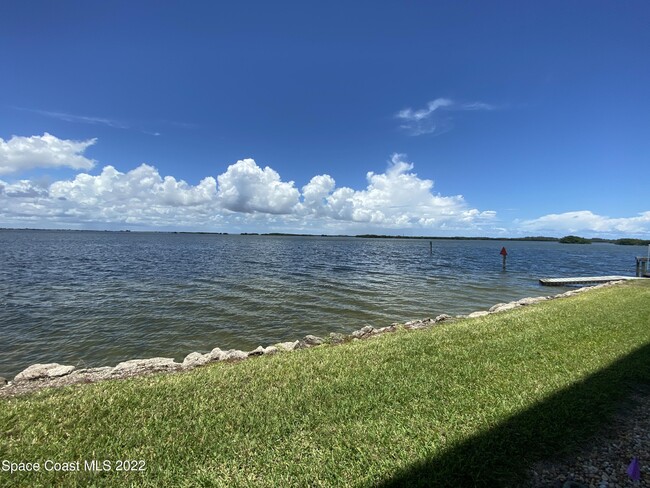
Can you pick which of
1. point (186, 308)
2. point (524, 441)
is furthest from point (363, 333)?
point (186, 308)

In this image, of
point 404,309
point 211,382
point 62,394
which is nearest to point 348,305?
point 404,309

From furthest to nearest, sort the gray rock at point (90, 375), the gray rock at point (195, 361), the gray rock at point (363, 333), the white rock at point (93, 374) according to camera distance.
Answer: the gray rock at point (363, 333) → the gray rock at point (195, 361) → the white rock at point (93, 374) → the gray rock at point (90, 375)

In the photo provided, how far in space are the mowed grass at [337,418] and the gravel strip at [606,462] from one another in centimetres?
15

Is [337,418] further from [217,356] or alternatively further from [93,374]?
[93,374]

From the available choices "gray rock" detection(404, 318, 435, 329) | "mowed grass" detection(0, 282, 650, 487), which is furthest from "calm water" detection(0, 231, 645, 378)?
"mowed grass" detection(0, 282, 650, 487)

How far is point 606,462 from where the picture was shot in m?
3.75

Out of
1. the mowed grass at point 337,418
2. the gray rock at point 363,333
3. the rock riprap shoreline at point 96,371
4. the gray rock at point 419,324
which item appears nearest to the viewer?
the mowed grass at point 337,418

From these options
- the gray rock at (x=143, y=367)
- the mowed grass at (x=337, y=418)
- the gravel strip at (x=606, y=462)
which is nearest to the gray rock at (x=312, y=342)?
the mowed grass at (x=337, y=418)

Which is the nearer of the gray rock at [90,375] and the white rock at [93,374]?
the gray rock at [90,375]

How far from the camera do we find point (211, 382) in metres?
6.00

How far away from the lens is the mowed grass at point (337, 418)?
11.9 feet

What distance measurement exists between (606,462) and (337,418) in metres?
3.35

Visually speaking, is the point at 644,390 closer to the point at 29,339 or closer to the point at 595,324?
the point at 595,324

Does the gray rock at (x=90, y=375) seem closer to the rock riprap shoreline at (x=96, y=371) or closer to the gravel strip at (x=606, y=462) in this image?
the rock riprap shoreline at (x=96, y=371)
